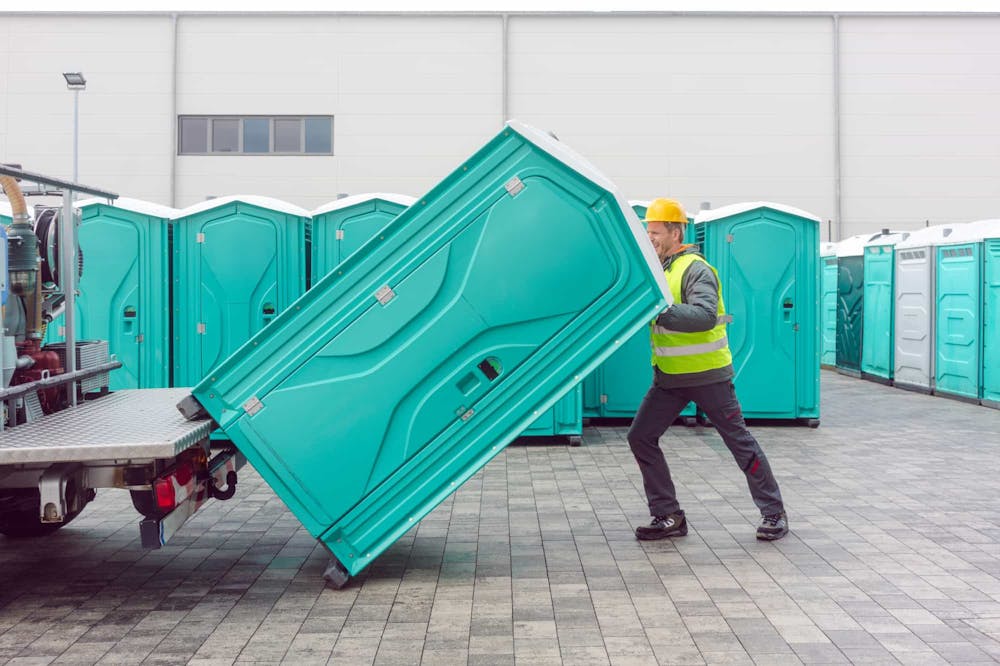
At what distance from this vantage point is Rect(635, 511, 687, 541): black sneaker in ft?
19.6

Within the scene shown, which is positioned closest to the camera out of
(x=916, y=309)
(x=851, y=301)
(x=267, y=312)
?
(x=267, y=312)

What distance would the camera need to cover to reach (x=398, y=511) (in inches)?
195

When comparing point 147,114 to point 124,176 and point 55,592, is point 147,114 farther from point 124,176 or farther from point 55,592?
point 55,592

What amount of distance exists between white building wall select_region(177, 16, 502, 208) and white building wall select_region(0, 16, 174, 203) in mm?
522

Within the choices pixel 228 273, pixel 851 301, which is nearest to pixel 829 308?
pixel 851 301

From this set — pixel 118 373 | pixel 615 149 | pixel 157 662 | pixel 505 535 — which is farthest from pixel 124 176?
pixel 157 662

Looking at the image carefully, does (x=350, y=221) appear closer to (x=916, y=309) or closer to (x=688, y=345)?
(x=688, y=345)

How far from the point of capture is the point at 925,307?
1388 cm

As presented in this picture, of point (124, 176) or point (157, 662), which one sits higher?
point (124, 176)

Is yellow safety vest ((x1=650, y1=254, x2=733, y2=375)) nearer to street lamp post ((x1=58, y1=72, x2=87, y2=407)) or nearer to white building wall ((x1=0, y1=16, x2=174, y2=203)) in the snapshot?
street lamp post ((x1=58, y1=72, x2=87, y2=407))

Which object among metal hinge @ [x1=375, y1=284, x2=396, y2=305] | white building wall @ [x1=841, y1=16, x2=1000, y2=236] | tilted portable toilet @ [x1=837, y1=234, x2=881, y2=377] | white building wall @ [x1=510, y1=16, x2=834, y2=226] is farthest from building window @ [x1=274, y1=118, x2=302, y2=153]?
metal hinge @ [x1=375, y1=284, x2=396, y2=305]

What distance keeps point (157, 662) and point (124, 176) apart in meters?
18.6

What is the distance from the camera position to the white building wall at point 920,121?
2134cm

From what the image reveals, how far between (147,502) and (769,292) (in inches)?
A: 298
